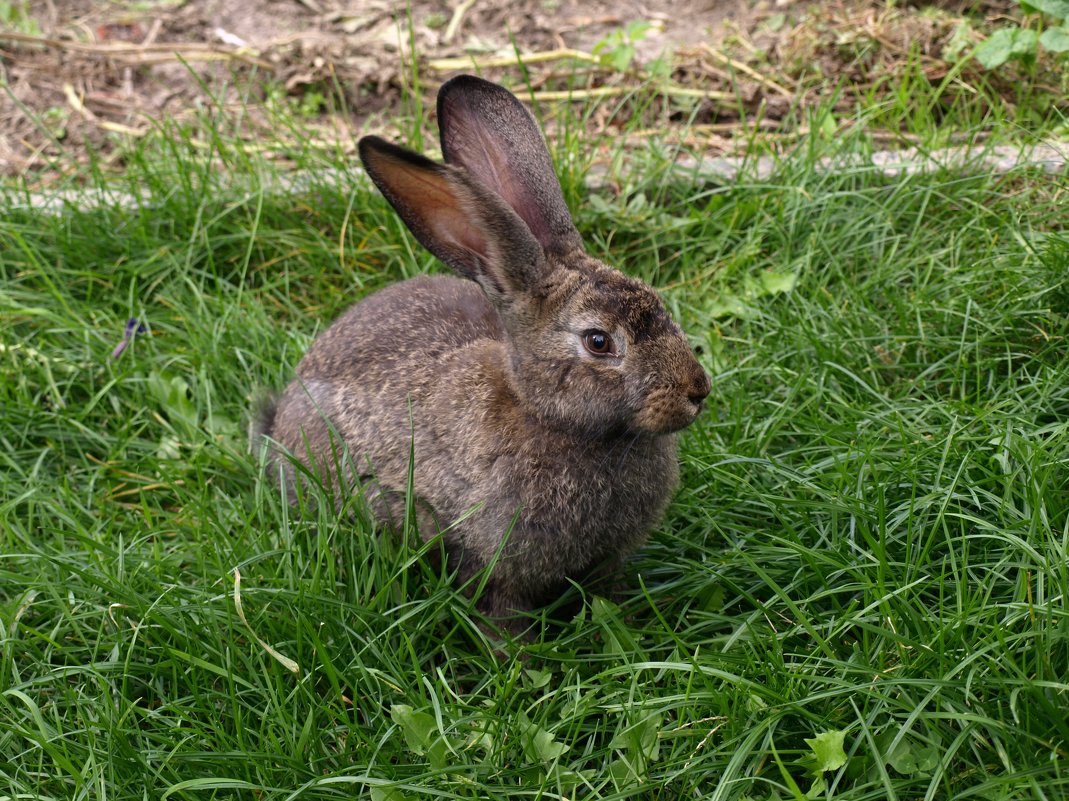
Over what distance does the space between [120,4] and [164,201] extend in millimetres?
2153

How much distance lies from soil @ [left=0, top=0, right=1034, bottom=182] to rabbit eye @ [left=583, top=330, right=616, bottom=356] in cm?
207

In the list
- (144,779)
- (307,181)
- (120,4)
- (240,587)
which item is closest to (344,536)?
(240,587)

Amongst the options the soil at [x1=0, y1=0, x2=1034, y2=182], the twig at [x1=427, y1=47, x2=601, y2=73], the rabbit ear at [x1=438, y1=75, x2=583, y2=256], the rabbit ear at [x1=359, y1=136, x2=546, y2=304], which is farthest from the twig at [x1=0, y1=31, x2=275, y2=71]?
the rabbit ear at [x1=359, y1=136, x2=546, y2=304]

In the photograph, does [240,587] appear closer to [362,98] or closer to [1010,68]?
[362,98]

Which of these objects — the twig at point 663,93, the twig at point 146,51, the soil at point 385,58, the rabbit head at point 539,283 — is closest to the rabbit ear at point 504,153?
the rabbit head at point 539,283

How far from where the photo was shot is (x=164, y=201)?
481cm

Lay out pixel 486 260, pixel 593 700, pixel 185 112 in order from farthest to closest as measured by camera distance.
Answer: pixel 185 112
pixel 486 260
pixel 593 700

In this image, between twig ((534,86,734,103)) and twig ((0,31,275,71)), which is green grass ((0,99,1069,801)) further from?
twig ((0,31,275,71))

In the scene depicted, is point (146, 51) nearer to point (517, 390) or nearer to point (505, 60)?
point (505, 60)

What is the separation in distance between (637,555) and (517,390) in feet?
2.32

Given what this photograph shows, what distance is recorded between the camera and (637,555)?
11.8ft

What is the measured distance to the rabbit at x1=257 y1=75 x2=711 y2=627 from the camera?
3.09 metres

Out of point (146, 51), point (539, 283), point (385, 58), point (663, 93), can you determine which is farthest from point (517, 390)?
point (146, 51)

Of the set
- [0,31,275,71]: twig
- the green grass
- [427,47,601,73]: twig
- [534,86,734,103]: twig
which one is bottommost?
the green grass
